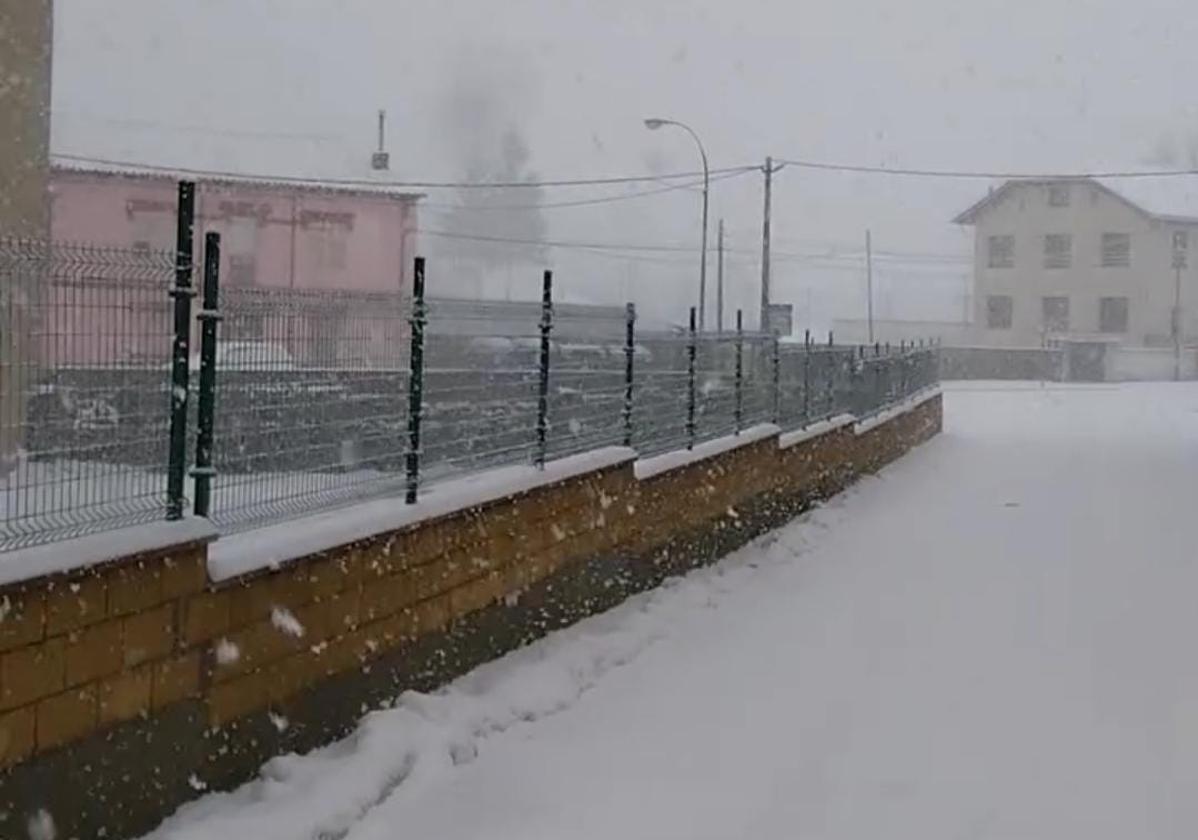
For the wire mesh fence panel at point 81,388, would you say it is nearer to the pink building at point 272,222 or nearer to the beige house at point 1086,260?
the pink building at point 272,222

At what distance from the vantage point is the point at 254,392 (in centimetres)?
622

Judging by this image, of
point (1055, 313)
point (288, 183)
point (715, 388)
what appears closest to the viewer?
point (715, 388)

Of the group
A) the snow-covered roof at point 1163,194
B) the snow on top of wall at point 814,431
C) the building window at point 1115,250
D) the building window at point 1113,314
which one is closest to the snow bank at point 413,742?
the snow on top of wall at point 814,431

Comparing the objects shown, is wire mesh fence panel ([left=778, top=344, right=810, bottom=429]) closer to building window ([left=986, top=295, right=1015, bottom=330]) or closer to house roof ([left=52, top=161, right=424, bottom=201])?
house roof ([left=52, top=161, right=424, bottom=201])

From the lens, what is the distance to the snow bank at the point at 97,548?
4.39m

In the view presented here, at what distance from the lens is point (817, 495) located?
1622 centimetres

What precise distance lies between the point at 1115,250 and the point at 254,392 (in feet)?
212

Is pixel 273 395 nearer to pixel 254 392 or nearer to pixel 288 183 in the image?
pixel 254 392

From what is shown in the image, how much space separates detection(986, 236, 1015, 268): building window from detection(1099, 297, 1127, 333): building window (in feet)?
13.6

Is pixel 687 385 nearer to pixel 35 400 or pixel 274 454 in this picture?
pixel 274 454

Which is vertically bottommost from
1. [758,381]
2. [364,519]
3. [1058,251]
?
[364,519]

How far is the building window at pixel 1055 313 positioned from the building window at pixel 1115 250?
7.62 ft

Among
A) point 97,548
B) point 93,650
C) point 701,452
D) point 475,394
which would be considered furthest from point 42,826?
point 701,452

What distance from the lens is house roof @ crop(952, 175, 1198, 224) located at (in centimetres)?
6612
